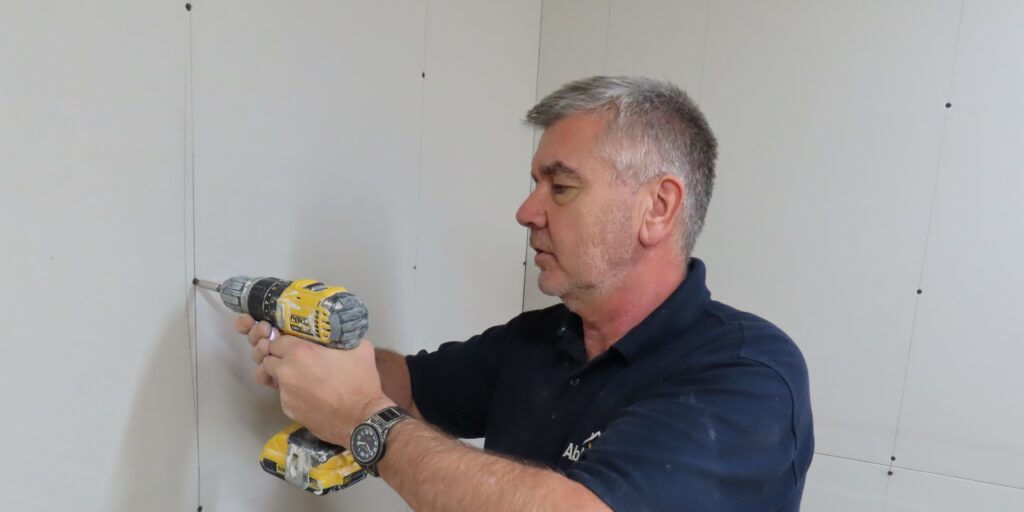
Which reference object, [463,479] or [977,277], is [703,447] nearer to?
[463,479]

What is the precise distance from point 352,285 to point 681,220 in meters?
0.68

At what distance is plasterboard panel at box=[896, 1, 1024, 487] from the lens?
1623mm

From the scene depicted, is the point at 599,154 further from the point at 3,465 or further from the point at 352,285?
the point at 3,465

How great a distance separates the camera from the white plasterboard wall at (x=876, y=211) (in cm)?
165

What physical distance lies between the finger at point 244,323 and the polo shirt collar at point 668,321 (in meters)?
0.54

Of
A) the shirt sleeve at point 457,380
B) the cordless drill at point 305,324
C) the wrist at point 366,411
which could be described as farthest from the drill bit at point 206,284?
the shirt sleeve at point 457,380

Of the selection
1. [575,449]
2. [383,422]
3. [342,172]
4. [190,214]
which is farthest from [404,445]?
[342,172]

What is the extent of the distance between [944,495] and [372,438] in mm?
1797

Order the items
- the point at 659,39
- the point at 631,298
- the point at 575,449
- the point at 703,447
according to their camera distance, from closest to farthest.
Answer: the point at 703,447 < the point at 575,449 < the point at 631,298 < the point at 659,39

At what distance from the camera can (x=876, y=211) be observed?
175 cm

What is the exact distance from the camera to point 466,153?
1645mm

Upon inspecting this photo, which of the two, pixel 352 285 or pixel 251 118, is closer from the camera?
pixel 251 118

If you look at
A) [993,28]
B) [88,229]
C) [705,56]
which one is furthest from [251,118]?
[993,28]

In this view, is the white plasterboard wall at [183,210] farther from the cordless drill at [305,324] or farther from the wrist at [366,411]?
the wrist at [366,411]
